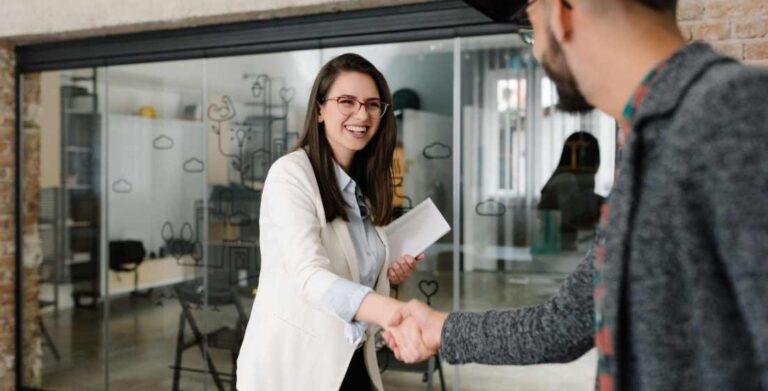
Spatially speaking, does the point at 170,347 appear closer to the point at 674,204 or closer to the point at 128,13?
the point at 128,13

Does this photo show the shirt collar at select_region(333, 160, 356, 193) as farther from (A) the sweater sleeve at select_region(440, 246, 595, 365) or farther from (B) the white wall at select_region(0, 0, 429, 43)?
(B) the white wall at select_region(0, 0, 429, 43)

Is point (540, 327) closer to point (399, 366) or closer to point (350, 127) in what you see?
point (350, 127)

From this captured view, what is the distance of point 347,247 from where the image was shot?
6.22 ft

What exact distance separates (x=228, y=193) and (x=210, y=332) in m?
0.73

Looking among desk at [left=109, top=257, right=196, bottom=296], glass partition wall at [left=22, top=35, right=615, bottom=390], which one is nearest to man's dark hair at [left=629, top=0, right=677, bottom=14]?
glass partition wall at [left=22, top=35, right=615, bottom=390]

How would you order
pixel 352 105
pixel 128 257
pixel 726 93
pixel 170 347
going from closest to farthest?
pixel 726 93 → pixel 352 105 → pixel 170 347 → pixel 128 257

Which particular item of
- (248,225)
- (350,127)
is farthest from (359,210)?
(248,225)

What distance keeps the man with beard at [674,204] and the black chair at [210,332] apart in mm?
2842

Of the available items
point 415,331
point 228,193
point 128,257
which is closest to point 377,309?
point 415,331

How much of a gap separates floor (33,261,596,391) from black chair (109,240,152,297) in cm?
12

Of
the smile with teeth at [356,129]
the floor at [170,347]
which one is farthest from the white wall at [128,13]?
the floor at [170,347]

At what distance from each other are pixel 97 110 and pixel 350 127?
2.44 meters

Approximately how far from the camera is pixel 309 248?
1.73m

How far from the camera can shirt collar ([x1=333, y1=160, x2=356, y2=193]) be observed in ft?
6.42
